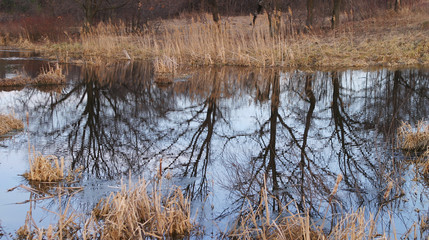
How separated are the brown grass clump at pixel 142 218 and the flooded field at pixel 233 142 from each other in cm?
17

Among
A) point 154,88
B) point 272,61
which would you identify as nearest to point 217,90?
point 154,88

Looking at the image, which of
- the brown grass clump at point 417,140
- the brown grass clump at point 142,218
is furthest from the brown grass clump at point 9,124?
the brown grass clump at point 417,140

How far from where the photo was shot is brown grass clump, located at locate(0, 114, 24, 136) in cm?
680

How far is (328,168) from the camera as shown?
5383 millimetres

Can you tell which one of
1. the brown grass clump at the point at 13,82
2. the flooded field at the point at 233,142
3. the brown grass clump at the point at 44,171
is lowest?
the flooded field at the point at 233,142

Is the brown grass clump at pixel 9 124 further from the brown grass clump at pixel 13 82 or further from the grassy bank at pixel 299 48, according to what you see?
the grassy bank at pixel 299 48

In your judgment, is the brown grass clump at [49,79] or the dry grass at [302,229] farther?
the brown grass clump at [49,79]

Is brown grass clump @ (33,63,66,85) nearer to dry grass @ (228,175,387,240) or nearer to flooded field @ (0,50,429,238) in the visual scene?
flooded field @ (0,50,429,238)

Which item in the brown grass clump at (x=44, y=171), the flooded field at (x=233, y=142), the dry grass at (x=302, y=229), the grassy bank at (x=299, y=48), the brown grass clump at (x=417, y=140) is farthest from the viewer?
the grassy bank at (x=299, y=48)

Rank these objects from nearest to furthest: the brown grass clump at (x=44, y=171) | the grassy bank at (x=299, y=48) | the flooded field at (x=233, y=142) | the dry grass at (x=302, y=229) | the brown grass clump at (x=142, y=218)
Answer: the dry grass at (x=302, y=229) → the brown grass clump at (x=142, y=218) → the flooded field at (x=233, y=142) → the brown grass clump at (x=44, y=171) → the grassy bank at (x=299, y=48)

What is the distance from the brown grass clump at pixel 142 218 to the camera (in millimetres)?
3516

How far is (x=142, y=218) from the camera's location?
12.7 ft

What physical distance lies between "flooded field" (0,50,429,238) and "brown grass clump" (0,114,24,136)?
0.80 feet

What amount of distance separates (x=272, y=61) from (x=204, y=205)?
10683 mm
